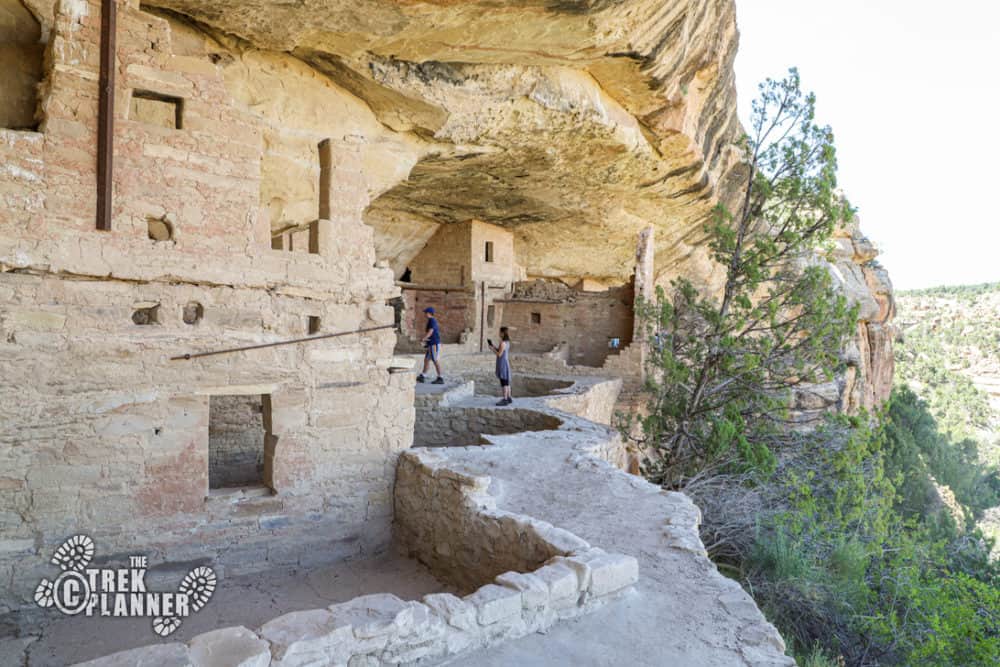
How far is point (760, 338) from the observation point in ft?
23.5

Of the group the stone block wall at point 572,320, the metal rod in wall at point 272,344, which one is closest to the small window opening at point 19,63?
the metal rod in wall at point 272,344

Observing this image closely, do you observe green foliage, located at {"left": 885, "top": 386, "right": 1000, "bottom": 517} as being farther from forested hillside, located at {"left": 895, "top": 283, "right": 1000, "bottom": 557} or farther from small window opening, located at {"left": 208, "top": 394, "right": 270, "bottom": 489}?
small window opening, located at {"left": 208, "top": 394, "right": 270, "bottom": 489}

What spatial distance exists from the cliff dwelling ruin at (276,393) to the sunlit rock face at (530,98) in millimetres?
54

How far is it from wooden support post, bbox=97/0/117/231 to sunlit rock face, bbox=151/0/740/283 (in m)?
1.67

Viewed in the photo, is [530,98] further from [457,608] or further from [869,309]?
[869,309]

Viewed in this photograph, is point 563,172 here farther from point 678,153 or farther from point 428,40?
point 428,40

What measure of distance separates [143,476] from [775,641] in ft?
11.6

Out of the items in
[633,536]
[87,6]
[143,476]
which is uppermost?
[87,6]

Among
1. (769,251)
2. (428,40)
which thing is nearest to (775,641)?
(769,251)

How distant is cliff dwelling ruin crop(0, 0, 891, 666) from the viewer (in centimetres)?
277

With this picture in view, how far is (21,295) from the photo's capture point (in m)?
3.39

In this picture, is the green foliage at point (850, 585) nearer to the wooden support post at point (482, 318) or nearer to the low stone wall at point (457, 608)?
the low stone wall at point (457, 608)
